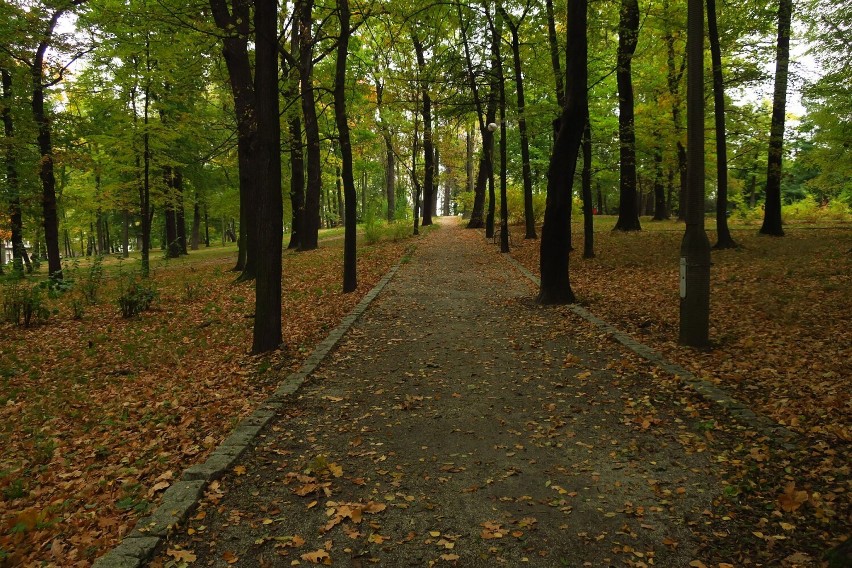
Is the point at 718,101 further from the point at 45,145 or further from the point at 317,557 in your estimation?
the point at 45,145

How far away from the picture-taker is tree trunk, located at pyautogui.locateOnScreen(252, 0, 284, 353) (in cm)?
659

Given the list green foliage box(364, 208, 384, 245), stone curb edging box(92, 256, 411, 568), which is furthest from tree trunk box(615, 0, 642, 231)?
stone curb edging box(92, 256, 411, 568)

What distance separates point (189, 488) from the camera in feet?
11.6

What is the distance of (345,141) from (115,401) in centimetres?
653

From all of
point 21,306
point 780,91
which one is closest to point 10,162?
point 21,306

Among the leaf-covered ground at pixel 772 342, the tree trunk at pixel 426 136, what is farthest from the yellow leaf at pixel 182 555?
the tree trunk at pixel 426 136

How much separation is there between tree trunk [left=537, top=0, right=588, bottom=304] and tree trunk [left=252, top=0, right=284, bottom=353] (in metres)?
4.75

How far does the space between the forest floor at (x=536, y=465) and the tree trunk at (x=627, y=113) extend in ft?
27.9

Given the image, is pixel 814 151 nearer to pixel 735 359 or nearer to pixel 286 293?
pixel 735 359

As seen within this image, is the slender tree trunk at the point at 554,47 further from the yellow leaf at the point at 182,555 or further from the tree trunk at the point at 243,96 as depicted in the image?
the yellow leaf at the point at 182,555

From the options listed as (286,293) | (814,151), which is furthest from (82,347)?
(814,151)

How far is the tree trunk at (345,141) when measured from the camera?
31.6 ft

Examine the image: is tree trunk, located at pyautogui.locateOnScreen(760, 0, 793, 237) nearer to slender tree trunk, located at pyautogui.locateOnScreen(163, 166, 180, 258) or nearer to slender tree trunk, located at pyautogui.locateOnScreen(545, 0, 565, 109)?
slender tree trunk, located at pyautogui.locateOnScreen(545, 0, 565, 109)

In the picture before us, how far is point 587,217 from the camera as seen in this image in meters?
13.5
